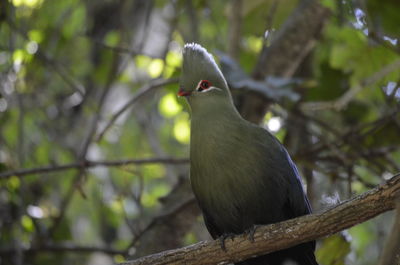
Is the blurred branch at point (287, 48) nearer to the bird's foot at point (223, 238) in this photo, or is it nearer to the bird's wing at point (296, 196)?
the bird's wing at point (296, 196)

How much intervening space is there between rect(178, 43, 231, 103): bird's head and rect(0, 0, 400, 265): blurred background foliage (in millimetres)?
820

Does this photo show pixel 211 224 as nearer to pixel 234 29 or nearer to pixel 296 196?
pixel 296 196

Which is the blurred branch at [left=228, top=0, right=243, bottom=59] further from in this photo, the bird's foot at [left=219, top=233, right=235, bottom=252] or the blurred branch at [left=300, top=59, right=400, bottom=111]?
the bird's foot at [left=219, top=233, right=235, bottom=252]

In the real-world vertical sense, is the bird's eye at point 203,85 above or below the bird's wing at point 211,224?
above

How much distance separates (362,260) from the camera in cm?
691

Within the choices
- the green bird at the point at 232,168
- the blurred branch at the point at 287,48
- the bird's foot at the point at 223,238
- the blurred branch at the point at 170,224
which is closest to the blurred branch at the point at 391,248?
the bird's foot at the point at 223,238

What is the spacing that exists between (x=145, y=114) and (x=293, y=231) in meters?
4.13

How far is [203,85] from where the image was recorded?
11.7 ft

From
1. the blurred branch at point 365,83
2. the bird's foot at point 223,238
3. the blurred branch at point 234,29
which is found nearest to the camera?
the bird's foot at point 223,238

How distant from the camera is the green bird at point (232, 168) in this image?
336cm

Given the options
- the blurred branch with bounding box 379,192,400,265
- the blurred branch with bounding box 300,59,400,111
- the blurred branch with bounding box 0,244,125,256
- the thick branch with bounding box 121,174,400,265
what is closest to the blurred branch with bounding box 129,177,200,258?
the blurred branch with bounding box 0,244,125,256

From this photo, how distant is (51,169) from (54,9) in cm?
216

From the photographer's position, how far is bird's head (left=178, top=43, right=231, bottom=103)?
11.5ft

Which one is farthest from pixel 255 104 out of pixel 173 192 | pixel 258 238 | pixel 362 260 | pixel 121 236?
pixel 121 236
